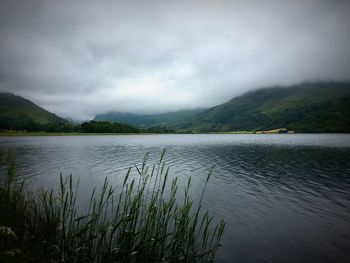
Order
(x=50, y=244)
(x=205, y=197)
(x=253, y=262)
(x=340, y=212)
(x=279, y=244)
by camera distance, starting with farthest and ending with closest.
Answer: (x=205, y=197) < (x=340, y=212) < (x=279, y=244) < (x=253, y=262) < (x=50, y=244)

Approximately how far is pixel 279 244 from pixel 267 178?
20.2 metres

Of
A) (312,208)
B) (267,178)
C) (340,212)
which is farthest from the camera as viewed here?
(267,178)

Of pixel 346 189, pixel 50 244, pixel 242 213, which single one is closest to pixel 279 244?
pixel 242 213

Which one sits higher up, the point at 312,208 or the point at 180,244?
the point at 180,244

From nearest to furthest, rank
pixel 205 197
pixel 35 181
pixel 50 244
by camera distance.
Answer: pixel 50 244 → pixel 205 197 → pixel 35 181

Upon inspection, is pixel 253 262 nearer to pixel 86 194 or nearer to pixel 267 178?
pixel 86 194

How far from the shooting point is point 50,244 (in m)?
8.00

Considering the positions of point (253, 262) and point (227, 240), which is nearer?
point (253, 262)

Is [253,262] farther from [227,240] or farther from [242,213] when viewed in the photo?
[242,213]

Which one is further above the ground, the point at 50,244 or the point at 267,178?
the point at 50,244

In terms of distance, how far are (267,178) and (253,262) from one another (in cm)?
2290

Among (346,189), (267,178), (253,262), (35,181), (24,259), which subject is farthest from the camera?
(267,178)

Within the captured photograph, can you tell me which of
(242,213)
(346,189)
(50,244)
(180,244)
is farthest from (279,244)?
(346,189)

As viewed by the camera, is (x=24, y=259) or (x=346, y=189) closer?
(x=24, y=259)
